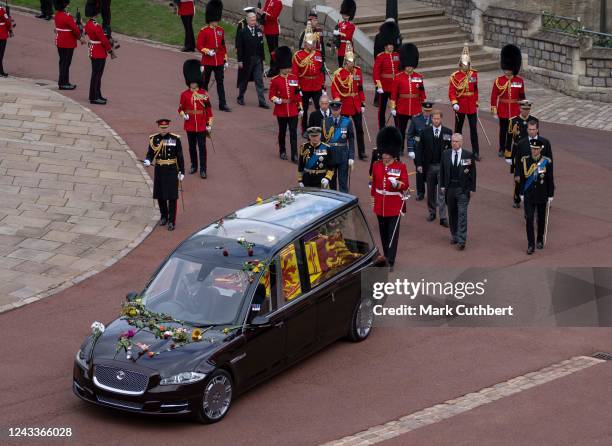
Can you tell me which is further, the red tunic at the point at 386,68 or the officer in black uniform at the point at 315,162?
the red tunic at the point at 386,68

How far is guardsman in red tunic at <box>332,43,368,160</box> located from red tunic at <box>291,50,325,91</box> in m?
0.97

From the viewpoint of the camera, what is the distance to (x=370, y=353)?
14.5 m

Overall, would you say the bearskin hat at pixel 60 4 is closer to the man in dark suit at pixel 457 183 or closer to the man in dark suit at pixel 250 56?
the man in dark suit at pixel 250 56

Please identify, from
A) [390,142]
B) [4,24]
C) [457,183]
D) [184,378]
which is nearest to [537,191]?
[457,183]

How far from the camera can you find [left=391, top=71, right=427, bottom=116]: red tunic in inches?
899

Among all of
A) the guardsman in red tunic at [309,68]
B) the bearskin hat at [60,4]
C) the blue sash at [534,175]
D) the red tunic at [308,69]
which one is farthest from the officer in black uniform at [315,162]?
the bearskin hat at [60,4]

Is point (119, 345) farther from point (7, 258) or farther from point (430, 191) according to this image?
point (430, 191)

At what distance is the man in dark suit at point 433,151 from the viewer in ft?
65.4

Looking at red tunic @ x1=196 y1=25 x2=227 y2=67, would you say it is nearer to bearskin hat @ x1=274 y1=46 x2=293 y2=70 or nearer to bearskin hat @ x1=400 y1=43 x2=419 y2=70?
bearskin hat @ x1=274 y1=46 x2=293 y2=70

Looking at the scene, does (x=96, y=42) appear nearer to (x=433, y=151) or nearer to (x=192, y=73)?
(x=192, y=73)

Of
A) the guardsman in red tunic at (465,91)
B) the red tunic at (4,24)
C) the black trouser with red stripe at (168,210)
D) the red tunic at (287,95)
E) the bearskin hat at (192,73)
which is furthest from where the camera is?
the red tunic at (4,24)

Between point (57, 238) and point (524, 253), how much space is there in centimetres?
687

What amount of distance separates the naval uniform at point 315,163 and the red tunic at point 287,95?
3849 mm

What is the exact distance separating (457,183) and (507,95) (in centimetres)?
518
